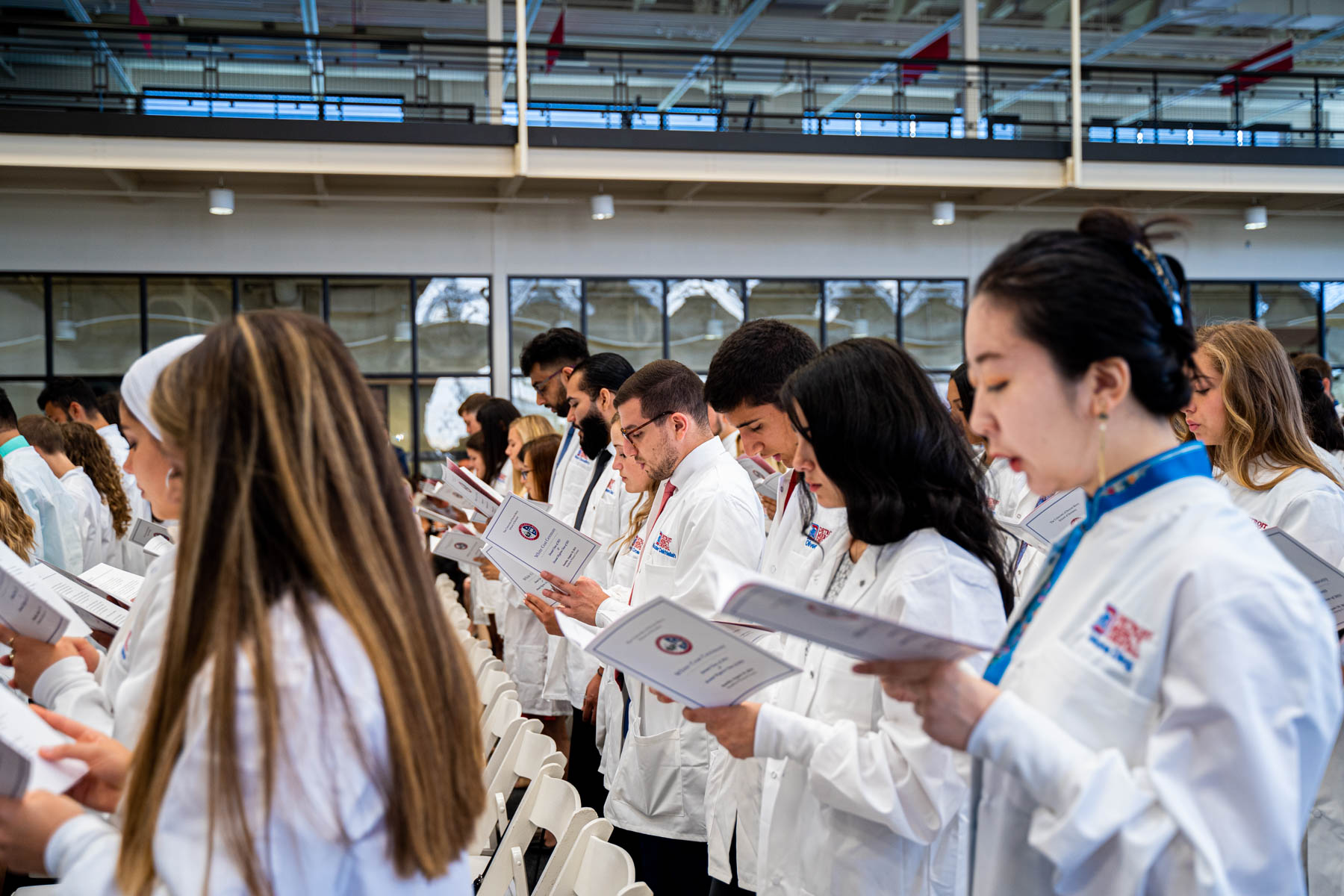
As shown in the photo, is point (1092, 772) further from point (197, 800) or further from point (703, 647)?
point (197, 800)

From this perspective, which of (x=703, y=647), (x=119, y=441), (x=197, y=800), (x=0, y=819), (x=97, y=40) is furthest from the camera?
(x=97, y=40)

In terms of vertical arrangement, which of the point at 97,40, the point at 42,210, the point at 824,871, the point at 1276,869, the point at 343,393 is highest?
the point at 97,40

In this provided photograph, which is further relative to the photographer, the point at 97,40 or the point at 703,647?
the point at 97,40

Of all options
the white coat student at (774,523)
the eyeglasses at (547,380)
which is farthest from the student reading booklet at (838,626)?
the eyeglasses at (547,380)

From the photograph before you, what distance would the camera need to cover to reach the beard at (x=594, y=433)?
14.1 feet

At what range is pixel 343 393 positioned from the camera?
121cm

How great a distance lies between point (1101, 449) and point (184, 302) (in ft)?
35.4

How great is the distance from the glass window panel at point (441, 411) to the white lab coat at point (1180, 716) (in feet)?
32.8

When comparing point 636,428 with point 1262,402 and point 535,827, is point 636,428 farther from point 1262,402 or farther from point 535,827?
point 1262,402

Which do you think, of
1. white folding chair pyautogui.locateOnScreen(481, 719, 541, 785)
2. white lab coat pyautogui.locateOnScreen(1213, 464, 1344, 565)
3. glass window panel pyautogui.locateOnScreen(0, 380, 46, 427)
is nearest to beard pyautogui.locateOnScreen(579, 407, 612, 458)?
white folding chair pyautogui.locateOnScreen(481, 719, 541, 785)

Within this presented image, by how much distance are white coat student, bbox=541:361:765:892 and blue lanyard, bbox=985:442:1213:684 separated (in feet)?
4.28

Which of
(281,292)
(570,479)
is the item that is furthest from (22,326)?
(570,479)

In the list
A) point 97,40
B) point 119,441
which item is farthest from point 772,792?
point 97,40

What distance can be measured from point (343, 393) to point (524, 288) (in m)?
10.00
